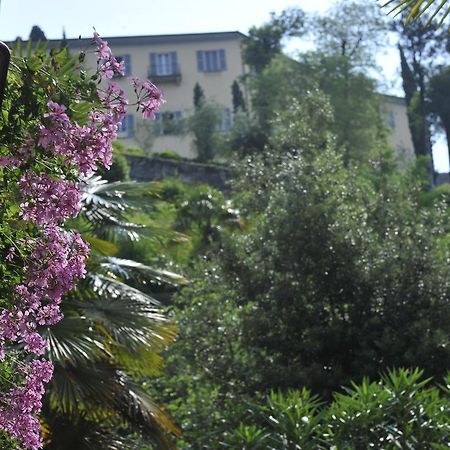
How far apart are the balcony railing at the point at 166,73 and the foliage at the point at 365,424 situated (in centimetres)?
4649

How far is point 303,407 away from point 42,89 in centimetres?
625

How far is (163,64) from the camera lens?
57469 millimetres

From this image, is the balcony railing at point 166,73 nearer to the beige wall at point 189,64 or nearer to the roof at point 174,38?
the beige wall at point 189,64

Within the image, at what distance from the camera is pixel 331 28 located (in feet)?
164

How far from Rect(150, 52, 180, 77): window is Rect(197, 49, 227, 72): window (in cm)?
126

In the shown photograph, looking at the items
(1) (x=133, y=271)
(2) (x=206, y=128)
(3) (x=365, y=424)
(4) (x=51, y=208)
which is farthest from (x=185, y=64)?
(4) (x=51, y=208)

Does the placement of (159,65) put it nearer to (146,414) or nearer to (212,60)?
(212,60)

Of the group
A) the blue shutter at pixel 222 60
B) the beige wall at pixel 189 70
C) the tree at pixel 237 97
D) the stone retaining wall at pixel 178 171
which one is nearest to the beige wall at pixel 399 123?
the beige wall at pixel 189 70

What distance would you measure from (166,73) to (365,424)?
159 ft

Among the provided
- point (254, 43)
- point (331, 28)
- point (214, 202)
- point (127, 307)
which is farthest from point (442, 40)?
point (127, 307)

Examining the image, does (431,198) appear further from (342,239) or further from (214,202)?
(342,239)

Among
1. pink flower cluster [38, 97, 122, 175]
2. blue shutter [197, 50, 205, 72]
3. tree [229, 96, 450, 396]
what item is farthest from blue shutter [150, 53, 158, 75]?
pink flower cluster [38, 97, 122, 175]

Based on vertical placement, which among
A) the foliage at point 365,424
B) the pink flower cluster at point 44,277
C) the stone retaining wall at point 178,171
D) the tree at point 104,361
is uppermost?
the stone retaining wall at point 178,171

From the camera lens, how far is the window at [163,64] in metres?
57.1
